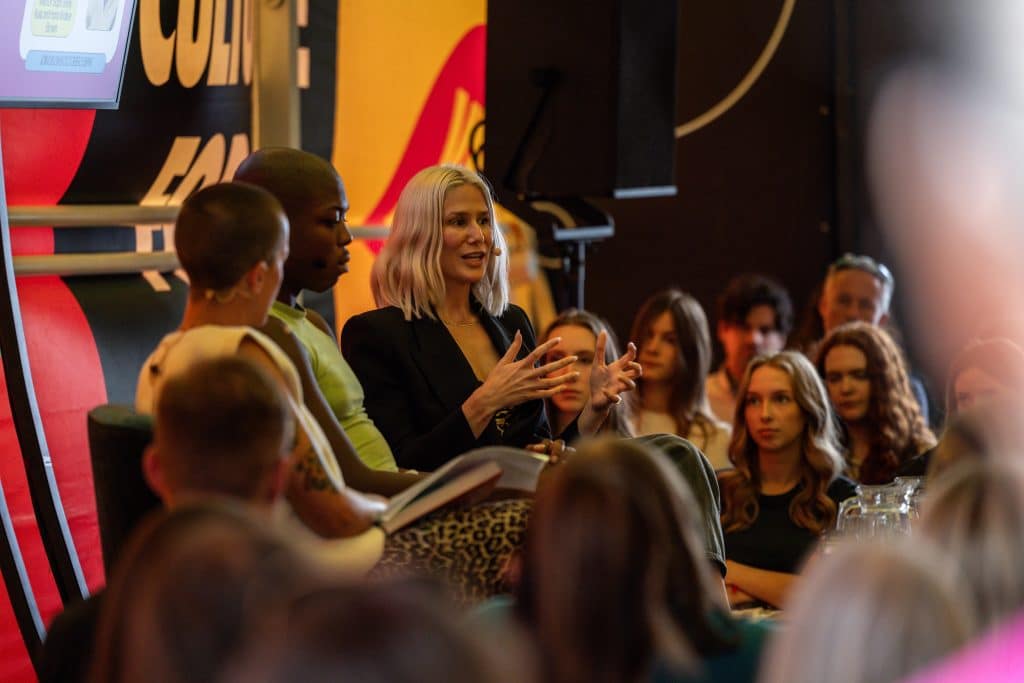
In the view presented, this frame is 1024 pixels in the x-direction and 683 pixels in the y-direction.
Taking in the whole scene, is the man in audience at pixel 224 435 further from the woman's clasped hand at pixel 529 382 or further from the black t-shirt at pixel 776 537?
the black t-shirt at pixel 776 537

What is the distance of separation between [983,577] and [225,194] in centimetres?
111

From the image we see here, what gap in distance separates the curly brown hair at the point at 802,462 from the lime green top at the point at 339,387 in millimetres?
1383

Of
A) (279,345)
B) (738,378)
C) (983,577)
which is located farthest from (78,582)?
(738,378)

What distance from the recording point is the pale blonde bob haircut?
291cm

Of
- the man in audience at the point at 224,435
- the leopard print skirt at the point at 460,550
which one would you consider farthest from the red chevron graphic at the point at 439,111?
the man in audience at the point at 224,435

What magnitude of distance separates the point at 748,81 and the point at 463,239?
391 cm

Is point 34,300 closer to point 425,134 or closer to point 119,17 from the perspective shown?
point 119,17

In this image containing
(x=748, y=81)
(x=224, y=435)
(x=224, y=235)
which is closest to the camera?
(x=224, y=435)

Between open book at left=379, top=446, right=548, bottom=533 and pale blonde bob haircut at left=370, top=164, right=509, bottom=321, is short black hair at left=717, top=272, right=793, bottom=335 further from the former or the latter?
open book at left=379, top=446, right=548, bottom=533

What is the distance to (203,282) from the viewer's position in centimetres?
206

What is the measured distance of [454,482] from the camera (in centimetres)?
209

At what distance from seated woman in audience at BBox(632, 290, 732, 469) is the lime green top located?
1.97 meters

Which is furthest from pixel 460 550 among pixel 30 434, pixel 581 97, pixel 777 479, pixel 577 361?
pixel 581 97

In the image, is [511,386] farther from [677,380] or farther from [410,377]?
[677,380]
